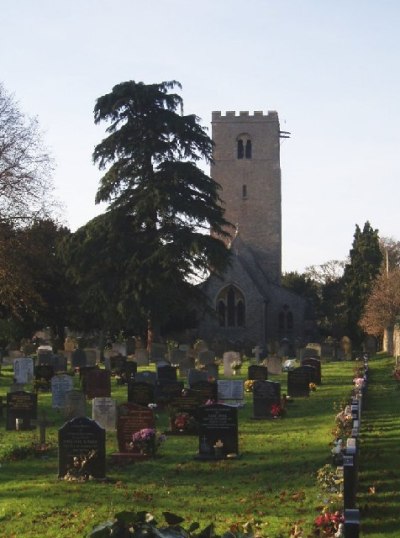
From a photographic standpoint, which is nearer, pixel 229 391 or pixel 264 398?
pixel 264 398

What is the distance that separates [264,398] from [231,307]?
36.7 m

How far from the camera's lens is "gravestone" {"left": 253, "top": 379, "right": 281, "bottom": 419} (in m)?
19.0

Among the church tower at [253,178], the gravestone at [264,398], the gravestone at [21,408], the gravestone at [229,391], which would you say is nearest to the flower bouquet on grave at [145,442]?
the gravestone at [21,408]

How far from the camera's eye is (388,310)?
46.5 meters

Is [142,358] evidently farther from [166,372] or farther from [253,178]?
[253,178]

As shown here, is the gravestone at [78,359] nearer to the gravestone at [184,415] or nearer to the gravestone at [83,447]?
the gravestone at [184,415]

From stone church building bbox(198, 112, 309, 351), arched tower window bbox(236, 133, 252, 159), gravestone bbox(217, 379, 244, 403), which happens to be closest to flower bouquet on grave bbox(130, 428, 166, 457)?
gravestone bbox(217, 379, 244, 403)

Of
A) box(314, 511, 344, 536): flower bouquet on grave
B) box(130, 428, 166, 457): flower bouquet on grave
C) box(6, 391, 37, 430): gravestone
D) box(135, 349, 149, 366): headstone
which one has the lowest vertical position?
box(314, 511, 344, 536): flower bouquet on grave

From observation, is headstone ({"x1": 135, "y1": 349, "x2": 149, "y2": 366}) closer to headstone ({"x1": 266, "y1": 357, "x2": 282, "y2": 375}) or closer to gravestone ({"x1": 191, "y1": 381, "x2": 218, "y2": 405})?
headstone ({"x1": 266, "y1": 357, "x2": 282, "y2": 375})

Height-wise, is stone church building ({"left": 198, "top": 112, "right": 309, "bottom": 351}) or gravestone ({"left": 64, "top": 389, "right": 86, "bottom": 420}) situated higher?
stone church building ({"left": 198, "top": 112, "right": 309, "bottom": 351})

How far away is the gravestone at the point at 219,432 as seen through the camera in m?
13.8

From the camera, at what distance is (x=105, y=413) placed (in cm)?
1700

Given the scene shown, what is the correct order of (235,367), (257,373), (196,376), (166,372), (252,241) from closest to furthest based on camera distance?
(196,376), (257,373), (166,372), (235,367), (252,241)

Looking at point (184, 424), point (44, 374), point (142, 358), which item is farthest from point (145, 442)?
point (142, 358)
